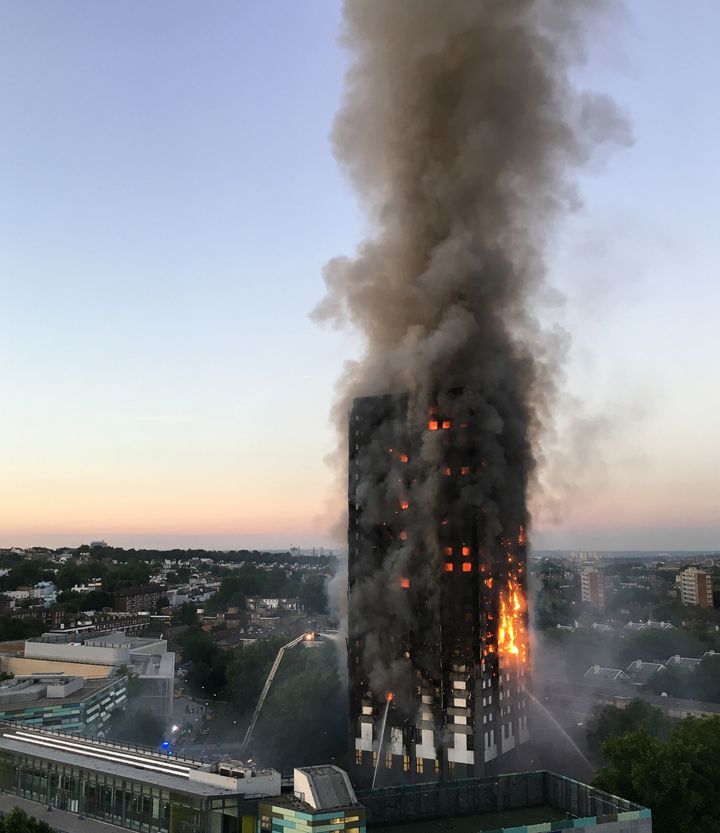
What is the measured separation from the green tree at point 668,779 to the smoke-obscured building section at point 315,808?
1699cm

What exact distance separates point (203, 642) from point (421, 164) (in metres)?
67.3

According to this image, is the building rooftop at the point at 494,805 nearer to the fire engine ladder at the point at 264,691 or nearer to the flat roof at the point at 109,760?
the flat roof at the point at 109,760

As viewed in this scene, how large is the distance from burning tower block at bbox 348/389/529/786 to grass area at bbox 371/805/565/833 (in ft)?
31.1

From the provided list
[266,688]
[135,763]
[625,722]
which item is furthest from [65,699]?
[625,722]

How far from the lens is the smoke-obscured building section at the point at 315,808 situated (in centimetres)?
3010

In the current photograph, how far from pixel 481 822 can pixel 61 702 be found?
122 feet

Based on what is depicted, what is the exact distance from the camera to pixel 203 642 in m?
102

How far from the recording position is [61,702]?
202ft

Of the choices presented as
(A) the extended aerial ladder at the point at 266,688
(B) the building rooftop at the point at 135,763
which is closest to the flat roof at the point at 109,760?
(B) the building rooftop at the point at 135,763

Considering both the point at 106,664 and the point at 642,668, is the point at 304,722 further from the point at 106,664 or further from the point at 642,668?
the point at 642,668

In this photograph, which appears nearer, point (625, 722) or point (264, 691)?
point (625, 722)

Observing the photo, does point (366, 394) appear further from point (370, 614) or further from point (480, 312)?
point (370, 614)

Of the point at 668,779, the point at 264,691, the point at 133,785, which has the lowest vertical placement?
the point at 264,691

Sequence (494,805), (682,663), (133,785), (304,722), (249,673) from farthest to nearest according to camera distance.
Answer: (682,663), (249,673), (304,722), (494,805), (133,785)
